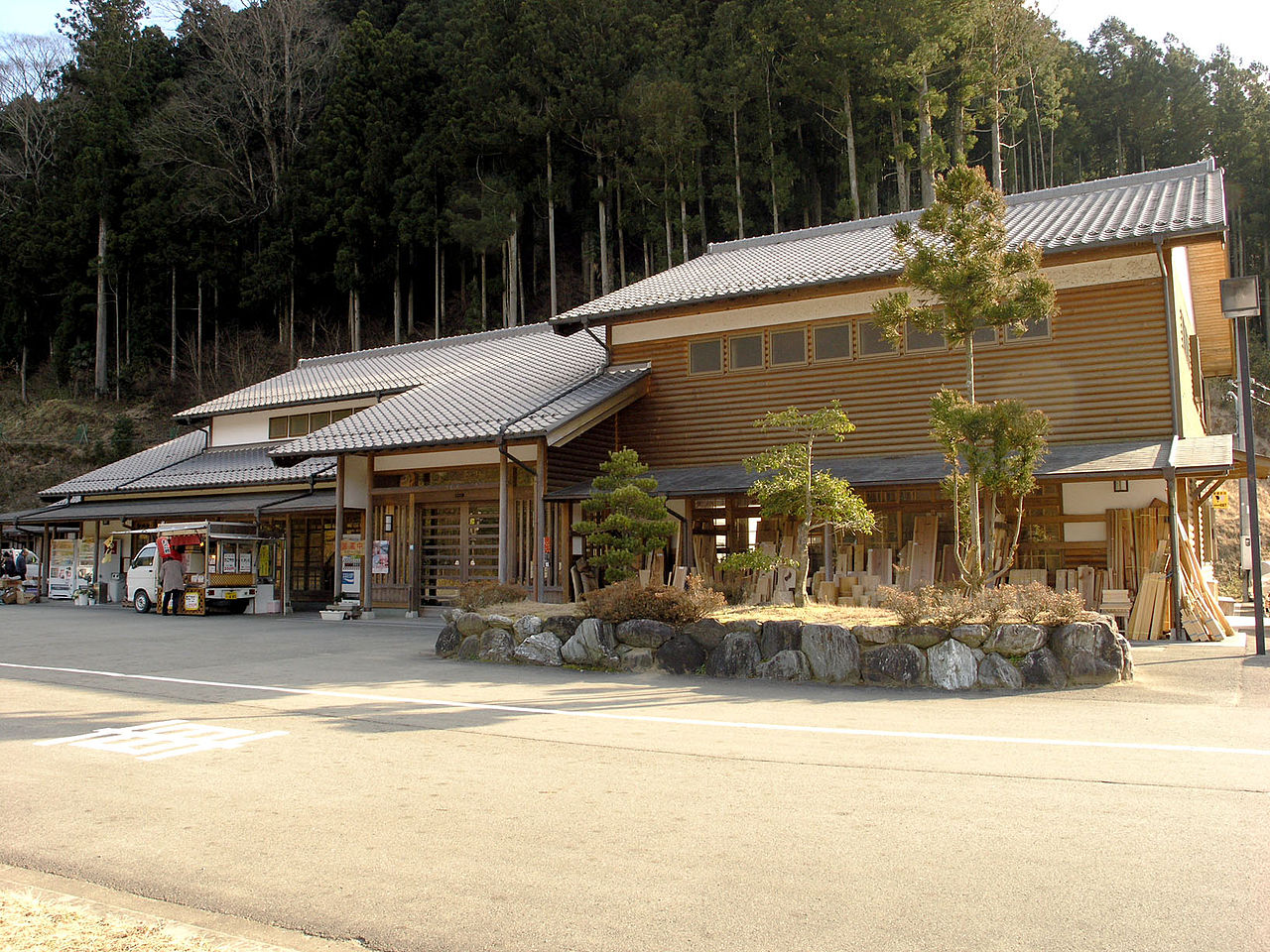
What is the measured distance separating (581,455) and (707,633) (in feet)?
25.9

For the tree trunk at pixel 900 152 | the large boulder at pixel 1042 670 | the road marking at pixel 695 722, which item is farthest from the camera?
the tree trunk at pixel 900 152

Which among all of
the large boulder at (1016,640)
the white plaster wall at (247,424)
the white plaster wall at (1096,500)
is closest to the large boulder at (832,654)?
the large boulder at (1016,640)

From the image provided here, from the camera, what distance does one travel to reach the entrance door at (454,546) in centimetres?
1722

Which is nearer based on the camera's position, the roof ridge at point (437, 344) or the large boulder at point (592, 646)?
the large boulder at point (592, 646)

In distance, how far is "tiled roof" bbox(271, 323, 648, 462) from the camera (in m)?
15.8

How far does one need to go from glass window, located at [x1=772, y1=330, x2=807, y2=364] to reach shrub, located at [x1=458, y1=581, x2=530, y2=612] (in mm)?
6270

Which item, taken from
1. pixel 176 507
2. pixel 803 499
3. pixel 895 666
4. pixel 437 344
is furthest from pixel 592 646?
pixel 437 344

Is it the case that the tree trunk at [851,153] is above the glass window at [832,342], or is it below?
above

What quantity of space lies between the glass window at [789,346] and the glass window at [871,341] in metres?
0.99

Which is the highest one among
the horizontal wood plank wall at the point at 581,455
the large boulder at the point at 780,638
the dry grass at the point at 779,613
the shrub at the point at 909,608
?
the horizontal wood plank wall at the point at 581,455

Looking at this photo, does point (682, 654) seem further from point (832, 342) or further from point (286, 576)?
point (286, 576)

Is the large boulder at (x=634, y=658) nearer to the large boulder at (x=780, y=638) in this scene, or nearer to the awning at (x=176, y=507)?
the large boulder at (x=780, y=638)

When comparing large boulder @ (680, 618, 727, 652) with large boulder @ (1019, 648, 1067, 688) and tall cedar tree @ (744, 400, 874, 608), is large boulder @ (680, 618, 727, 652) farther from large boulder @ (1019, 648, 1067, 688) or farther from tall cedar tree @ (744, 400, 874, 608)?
large boulder @ (1019, 648, 1067, 688)

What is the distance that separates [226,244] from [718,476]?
30722 mm
